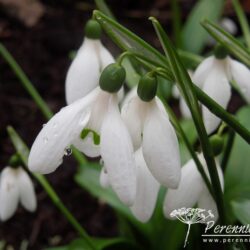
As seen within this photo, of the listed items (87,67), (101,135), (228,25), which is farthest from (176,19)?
(101,135)

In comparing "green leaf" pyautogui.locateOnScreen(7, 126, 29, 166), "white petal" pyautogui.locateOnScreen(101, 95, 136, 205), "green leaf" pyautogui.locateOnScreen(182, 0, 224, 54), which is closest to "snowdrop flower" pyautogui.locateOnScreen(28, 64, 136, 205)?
"white petal" pyautogui.locateOnScreen(101, 95, 136, 205)

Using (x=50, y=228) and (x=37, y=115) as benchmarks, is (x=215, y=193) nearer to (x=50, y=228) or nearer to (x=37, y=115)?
(x=50, y=228)

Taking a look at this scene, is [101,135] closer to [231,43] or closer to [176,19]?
[231,43]

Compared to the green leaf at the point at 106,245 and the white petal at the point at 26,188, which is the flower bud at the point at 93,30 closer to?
the white petal at the point at 26,188

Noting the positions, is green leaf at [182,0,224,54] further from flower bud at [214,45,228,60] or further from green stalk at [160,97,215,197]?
green stalk at [160,97,215,197]

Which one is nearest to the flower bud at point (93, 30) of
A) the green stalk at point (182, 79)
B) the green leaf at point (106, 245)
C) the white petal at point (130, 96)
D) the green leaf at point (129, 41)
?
the white petal at point (130, 96)

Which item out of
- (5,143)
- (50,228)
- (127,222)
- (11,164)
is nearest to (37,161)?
(11,164)
